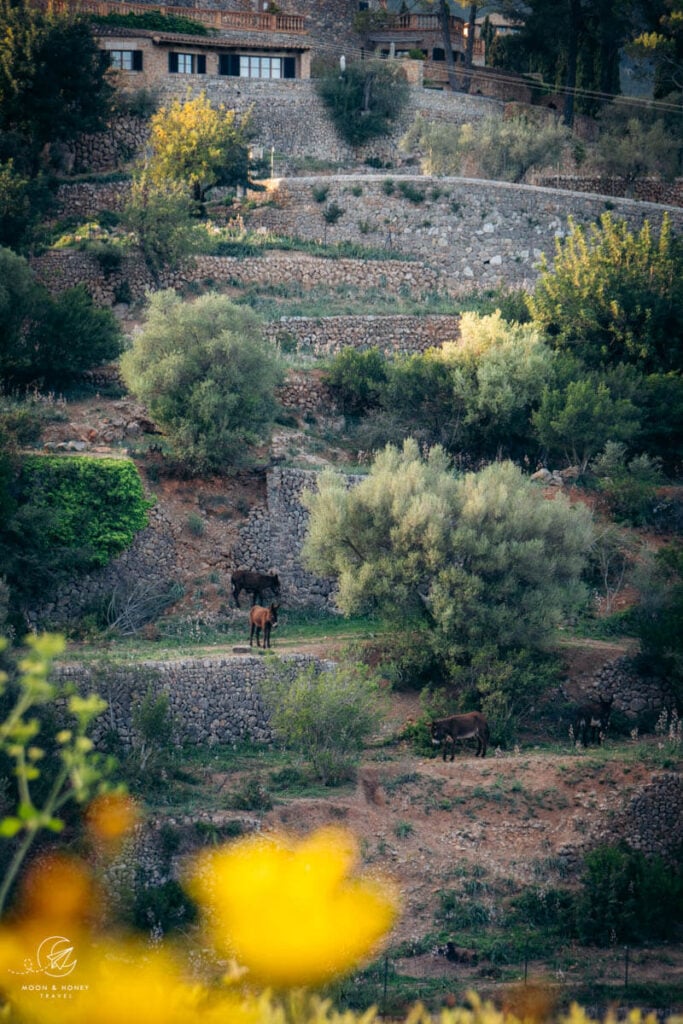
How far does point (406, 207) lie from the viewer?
53938 mm

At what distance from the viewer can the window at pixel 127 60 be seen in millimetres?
56469

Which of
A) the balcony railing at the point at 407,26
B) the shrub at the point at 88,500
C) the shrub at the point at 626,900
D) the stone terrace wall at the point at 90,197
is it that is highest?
the balcony railing at the point at 407,26

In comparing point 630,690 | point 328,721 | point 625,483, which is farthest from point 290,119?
point 328,721

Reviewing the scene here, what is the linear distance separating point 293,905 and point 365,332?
72.3 feet

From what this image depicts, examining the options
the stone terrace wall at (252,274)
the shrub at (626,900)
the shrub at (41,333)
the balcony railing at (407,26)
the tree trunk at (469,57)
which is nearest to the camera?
the shrub at (626,900)

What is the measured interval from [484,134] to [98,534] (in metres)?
26.9

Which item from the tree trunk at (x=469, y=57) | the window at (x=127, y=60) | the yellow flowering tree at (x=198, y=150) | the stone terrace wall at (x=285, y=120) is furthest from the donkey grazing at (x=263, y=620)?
the tree trunk at (x=469, y=57)

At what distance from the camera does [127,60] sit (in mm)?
56656

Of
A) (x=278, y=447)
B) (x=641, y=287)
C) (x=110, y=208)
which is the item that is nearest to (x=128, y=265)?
(x=110, y=208)

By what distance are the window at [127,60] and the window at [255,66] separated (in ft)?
10.1

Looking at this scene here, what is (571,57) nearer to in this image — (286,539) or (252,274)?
(252,274)

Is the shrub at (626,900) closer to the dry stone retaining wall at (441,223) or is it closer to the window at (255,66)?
the dry stone retaining wall at (441,223)

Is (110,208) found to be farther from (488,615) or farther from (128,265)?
(488,615)

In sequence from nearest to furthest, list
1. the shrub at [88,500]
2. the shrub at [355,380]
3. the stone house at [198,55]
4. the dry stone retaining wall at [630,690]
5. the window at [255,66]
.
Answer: the dry stone retaining wall at [630,690] < the shrub at [88,500] < the shrub at [355,380] < the stone house at [198,55] < the window at [255,66]
